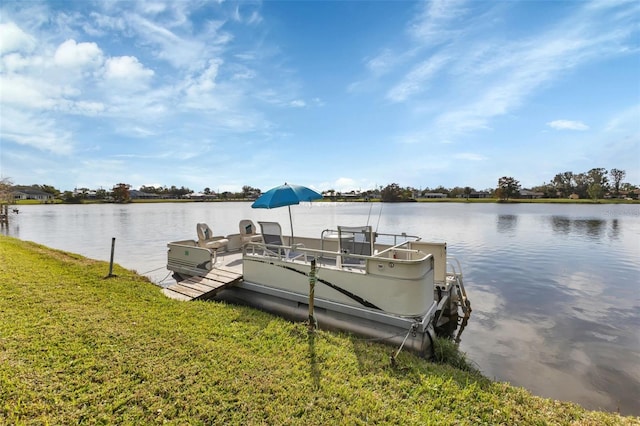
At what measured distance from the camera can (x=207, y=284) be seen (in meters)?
7.38

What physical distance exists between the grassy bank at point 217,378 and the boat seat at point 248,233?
5047 millimetres

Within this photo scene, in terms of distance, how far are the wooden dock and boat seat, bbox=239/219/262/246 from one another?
105 inches

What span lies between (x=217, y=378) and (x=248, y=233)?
756 centimetres

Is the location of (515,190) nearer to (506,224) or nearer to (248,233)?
(506,224)

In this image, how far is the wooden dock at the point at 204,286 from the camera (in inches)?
275

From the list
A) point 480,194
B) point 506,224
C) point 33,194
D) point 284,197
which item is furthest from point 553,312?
point 33,194

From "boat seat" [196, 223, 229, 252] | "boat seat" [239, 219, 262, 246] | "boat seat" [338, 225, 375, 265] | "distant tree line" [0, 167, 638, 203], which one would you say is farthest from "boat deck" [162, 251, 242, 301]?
"distant tree line" [0, 167, 638, 203]

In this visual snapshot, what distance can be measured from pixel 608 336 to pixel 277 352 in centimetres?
822

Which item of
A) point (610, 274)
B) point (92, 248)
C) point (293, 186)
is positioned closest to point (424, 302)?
point (293, 186)

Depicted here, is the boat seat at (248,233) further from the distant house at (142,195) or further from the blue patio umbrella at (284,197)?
the distant house at (142,195)

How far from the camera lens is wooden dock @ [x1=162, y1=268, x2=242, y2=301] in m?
6.98

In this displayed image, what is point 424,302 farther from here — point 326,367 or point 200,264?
point 200,264

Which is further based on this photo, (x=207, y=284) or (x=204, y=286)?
(x=207, y=284)

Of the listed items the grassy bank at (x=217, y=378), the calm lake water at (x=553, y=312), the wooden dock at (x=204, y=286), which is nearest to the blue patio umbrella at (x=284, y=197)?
the wooden dock at (x=204, y=286)
